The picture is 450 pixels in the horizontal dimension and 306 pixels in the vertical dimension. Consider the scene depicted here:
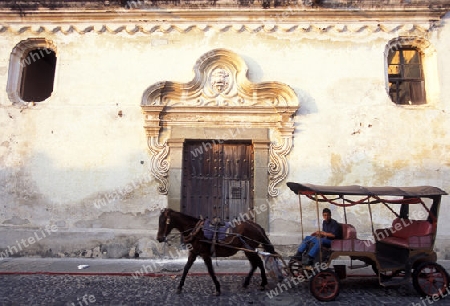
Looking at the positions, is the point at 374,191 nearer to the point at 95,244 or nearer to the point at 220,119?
the point at 220,119

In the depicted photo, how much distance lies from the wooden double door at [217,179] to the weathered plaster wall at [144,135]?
79 cm

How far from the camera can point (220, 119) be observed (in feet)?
29.3

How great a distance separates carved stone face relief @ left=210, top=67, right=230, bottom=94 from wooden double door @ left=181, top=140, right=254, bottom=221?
4.47 ft

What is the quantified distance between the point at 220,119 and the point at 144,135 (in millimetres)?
1961

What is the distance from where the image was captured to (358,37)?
9164 millimetres

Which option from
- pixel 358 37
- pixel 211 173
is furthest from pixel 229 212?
pixel 358 37

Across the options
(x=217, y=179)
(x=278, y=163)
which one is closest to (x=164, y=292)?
(x=217, y=179)

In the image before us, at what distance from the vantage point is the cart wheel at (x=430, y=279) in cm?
552

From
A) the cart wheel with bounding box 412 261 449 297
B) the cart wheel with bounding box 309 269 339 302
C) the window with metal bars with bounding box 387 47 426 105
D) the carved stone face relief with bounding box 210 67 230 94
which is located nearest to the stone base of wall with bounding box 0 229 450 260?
the cart wheel with bounding box 309 269 339 302

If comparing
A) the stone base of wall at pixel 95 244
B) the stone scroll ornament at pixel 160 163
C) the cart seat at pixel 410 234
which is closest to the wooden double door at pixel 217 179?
the stone scroll ornament at pixel 160 163

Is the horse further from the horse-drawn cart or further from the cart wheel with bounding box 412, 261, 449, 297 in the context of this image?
the cart wheel with bounding box 412, 261, 449, 297

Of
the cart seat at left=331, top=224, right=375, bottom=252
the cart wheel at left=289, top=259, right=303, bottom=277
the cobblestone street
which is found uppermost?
the cart seat at left=331, top=224, right=375, bottom=252

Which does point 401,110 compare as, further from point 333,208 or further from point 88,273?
point 88,273

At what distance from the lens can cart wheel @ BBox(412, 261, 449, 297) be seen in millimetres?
5523
